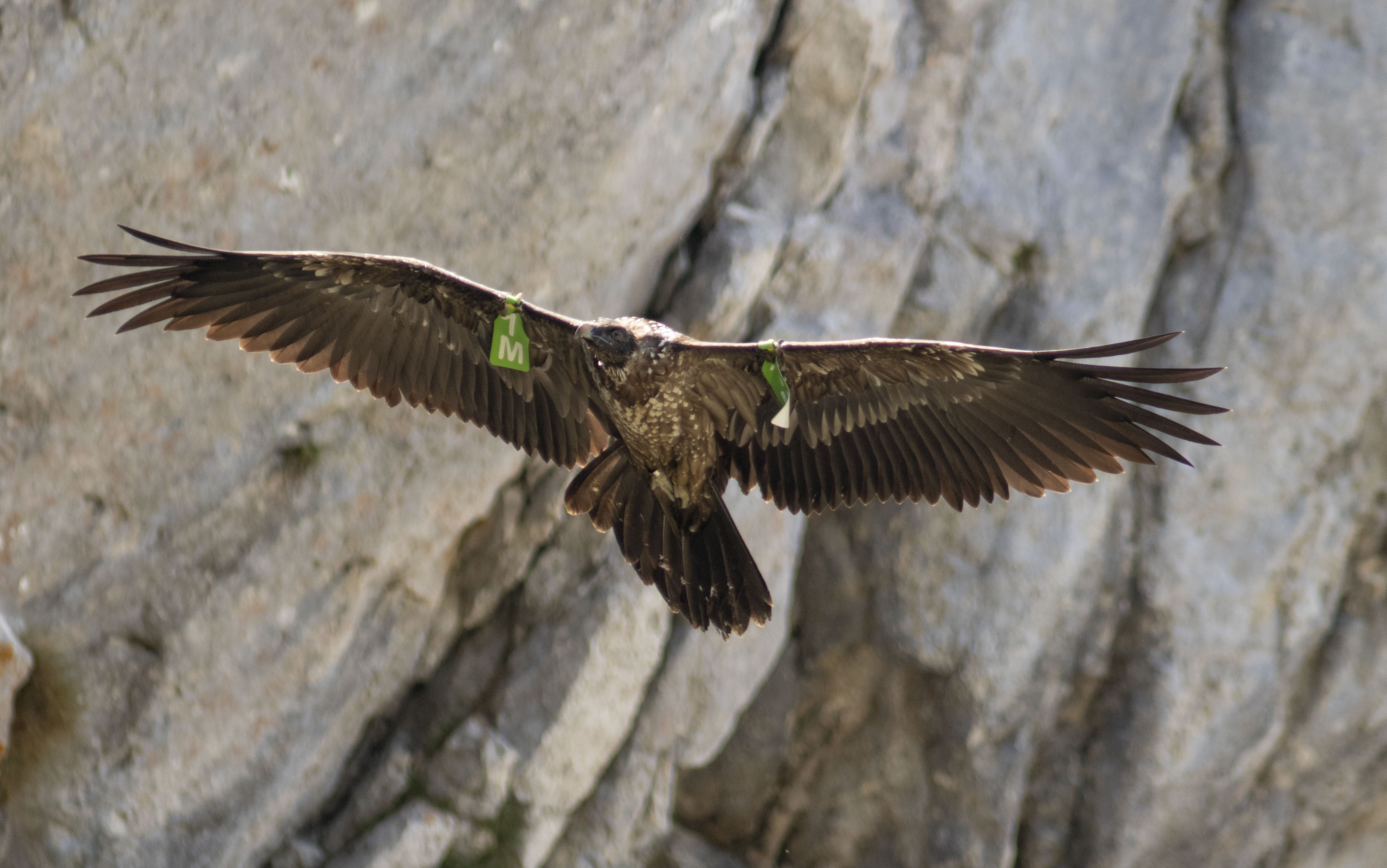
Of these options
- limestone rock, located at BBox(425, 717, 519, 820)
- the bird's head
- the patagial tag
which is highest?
the patagial tag

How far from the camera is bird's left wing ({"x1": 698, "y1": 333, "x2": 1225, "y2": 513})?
11.2 feet

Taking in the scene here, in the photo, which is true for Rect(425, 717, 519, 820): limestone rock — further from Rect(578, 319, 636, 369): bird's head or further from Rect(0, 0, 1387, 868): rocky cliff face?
Rect(578, 319, 636, 369): bird's head

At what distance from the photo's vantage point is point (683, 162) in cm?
495

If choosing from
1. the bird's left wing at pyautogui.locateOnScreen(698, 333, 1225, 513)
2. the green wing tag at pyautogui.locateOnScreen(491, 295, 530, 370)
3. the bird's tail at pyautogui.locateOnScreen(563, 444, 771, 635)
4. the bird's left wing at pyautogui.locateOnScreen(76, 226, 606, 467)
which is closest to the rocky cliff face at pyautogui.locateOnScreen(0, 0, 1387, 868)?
the bird's left wing at pyautogui.locateOnScreen(76, 226, 606, 467)

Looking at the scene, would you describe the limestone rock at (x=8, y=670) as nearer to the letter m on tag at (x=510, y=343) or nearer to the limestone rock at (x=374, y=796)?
the limestone rock at (x=374, y=796)

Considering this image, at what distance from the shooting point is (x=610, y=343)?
3.43m

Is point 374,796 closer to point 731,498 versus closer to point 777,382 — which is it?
point 731,498

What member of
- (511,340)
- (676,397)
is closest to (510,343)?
(511,340)

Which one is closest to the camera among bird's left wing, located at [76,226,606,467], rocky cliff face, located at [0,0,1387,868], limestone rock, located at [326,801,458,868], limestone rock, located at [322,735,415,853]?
bird's left wing, located at [76,226,606,467]

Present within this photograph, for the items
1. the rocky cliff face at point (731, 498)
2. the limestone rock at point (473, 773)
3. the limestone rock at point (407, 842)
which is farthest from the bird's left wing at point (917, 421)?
the limestone rock at point (407, 842)

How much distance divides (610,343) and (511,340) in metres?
0.36

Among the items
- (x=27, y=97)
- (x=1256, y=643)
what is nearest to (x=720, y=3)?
(x=27, y=97)

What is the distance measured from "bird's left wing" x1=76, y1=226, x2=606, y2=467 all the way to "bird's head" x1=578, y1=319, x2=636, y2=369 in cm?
16

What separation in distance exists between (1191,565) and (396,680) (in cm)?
393
